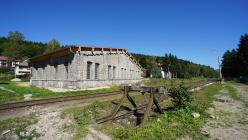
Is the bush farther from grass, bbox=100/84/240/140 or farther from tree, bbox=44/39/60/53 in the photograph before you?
tree, bbox=44/39/60/53

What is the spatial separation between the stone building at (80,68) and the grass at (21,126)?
12.5 metres

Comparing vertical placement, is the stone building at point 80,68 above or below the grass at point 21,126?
above

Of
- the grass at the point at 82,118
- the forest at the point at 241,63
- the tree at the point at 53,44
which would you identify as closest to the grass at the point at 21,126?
the grass at the point at 82,118

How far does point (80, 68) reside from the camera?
67.9 ft

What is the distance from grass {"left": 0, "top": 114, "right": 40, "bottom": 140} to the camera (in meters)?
6.19

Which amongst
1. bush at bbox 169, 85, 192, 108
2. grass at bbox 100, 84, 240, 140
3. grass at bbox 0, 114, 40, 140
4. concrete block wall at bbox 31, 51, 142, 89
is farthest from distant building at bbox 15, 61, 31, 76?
grass at bbox 100, 84, 240, 140

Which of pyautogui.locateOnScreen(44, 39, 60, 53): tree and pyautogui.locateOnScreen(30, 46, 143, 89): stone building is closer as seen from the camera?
pyautogui.locateOnScreen(30, 46, 143, 89): stone building

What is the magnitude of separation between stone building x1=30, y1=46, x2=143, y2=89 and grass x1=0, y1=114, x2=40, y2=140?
→ 12.5 m

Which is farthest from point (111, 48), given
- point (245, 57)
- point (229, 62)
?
point (229, 62)

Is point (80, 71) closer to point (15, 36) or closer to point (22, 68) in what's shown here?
point (15, 36)

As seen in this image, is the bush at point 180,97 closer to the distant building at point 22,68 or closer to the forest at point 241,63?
the forest at point 241,63

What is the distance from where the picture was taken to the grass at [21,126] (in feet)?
20.3

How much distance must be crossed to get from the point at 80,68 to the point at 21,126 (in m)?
13.9

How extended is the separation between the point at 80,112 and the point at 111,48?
18701mm
